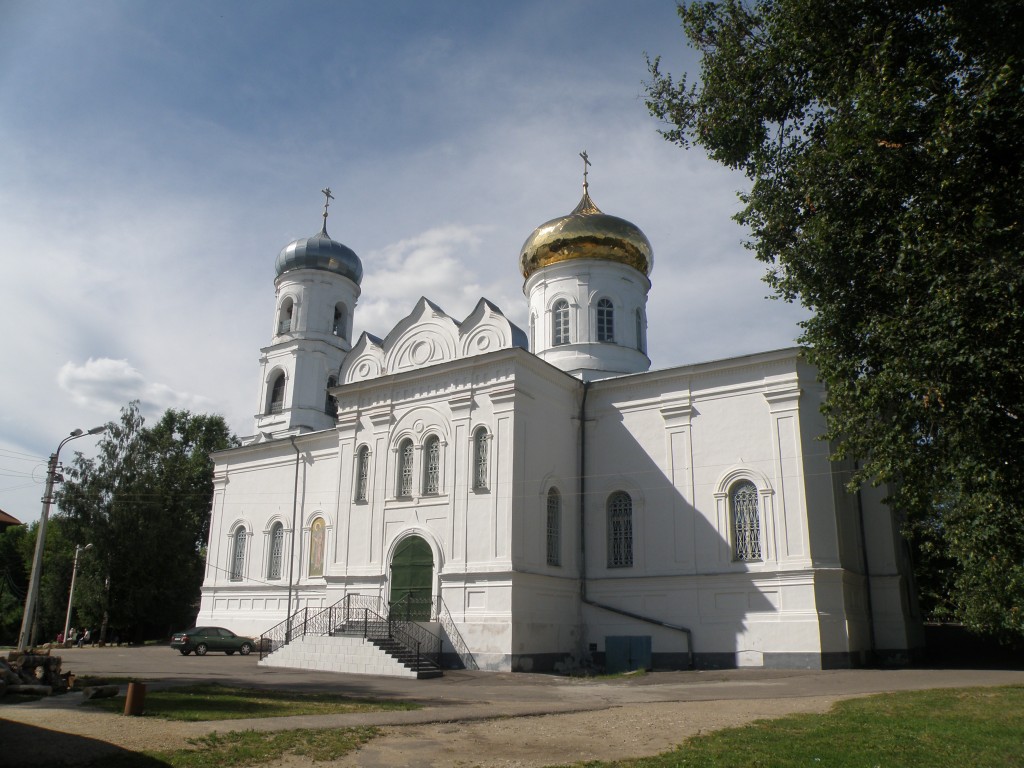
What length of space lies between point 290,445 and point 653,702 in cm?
1917

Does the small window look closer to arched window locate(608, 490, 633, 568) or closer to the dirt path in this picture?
arched window locate(608, 490, 633, 568)

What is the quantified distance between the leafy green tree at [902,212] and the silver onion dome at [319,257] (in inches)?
811

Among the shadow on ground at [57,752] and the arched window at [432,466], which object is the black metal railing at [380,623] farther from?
the shadow on ground at [57,752]

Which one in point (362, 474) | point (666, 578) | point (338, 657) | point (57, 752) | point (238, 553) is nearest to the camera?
point (57, 752)

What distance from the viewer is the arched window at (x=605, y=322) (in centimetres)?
2616

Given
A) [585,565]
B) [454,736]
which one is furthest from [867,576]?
[454,736]

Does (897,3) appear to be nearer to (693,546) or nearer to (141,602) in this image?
(693,546)

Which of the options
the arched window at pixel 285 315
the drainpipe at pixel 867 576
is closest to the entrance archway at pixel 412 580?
the drainpipe at pixel 867 576

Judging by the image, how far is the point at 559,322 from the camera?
26672 millimetres

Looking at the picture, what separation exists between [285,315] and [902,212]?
25.5m

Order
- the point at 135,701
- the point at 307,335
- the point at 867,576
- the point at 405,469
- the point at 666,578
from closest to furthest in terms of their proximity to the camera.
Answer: the point at 135,701 → the point at 666,578 → the point at 867,576 → the point at 405,469 → the point at 307,335

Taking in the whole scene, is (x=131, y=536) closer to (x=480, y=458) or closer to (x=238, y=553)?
(x=238, y=553)

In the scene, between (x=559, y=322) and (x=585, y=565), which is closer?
(x=585, y=565)

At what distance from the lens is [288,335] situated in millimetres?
31219
